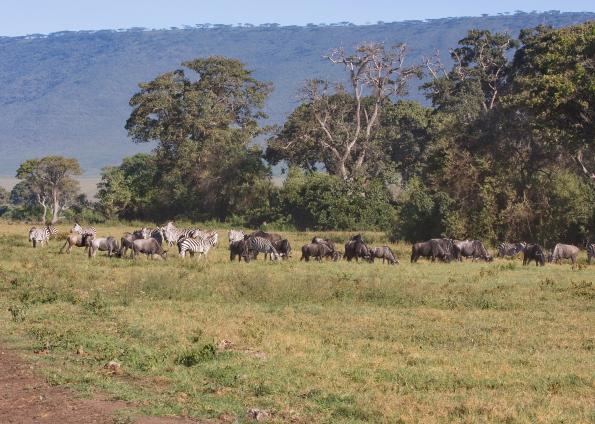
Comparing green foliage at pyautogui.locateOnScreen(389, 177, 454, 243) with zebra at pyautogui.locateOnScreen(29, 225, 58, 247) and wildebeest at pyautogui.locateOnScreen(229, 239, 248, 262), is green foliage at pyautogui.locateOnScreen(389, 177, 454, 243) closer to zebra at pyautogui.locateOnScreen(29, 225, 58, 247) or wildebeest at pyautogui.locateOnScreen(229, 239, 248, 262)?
wildebeest at pyautogui.locateOnScreen(229, 239, 248, 262)

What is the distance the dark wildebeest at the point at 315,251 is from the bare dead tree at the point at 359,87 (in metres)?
31.0

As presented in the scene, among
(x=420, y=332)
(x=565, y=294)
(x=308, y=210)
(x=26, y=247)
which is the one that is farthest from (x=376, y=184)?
(x=420, y=332)

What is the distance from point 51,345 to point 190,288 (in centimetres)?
768

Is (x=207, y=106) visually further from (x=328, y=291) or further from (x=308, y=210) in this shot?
(x=328, y=291)

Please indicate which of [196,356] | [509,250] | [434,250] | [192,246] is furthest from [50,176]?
[196,356]

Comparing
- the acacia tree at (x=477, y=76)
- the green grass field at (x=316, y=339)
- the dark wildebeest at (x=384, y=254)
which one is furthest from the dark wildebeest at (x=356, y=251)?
the acacia tree at (x=477, y=76)

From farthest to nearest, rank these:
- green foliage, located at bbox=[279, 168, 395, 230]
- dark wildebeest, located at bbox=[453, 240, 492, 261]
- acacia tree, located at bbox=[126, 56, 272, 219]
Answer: acacia tree, located at bbox=[126, 56, 272, 219] < green foliage, located at bbox=[279, 168, 395, 230] < dark wildebeest, located at bbox=[453, 240, 492, 261]

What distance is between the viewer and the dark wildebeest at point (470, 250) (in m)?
34.5

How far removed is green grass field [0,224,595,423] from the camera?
37.2ft

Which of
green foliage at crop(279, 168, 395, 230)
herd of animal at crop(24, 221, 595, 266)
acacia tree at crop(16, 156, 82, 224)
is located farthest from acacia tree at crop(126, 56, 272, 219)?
herd of animal at crop(24, 221, 595, 266)

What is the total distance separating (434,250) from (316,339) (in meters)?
Answer: 18.4

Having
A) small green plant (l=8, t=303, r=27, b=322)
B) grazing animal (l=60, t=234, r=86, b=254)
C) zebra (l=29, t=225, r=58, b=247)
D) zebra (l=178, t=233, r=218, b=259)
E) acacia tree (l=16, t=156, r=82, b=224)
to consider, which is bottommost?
acacia tree (l=16, t=156, r=82, b=224)

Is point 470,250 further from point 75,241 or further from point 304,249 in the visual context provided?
point 75,241

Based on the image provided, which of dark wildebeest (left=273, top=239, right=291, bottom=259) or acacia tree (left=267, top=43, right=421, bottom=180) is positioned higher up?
acacia tree (left=267, top=43, right=421, bottom=180)
